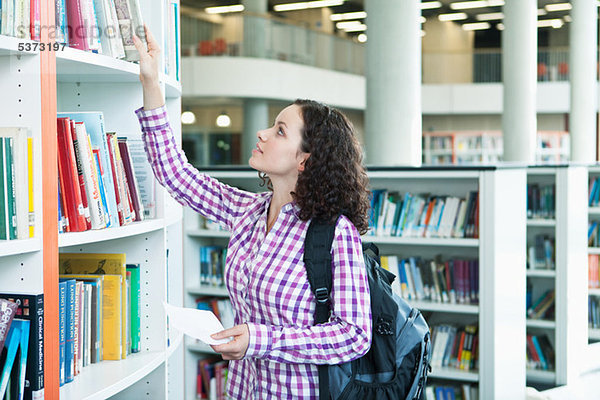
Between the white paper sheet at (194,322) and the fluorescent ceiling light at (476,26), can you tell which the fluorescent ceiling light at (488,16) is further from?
the white paper sheet at (194,322)

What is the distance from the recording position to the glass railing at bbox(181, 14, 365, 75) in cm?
1355

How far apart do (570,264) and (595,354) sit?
94 cm

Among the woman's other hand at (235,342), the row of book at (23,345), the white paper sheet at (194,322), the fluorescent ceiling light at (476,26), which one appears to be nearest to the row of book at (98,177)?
the row of book at (23,345)

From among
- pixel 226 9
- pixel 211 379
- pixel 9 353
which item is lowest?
pixel 211 379

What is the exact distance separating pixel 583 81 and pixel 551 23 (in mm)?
8406

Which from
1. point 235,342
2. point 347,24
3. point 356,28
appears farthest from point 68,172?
point 356,28

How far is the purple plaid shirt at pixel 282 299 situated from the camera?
174 cm

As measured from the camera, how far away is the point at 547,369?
5406 mm

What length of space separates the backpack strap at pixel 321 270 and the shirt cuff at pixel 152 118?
0.57 m

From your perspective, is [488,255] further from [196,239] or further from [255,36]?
[255,36]

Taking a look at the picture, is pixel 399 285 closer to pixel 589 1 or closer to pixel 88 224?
pixel 88 224

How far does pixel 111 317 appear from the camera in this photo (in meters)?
2.03

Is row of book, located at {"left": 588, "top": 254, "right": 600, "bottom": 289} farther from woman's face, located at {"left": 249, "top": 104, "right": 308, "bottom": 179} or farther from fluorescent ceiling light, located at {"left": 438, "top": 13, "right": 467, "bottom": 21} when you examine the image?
fluorescent ceiling light, located at {"left": 438, "top": 13, "right": 467, "bottom": 21}

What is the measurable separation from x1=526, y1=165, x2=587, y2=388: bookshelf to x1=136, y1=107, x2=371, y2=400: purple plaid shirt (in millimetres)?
3919
